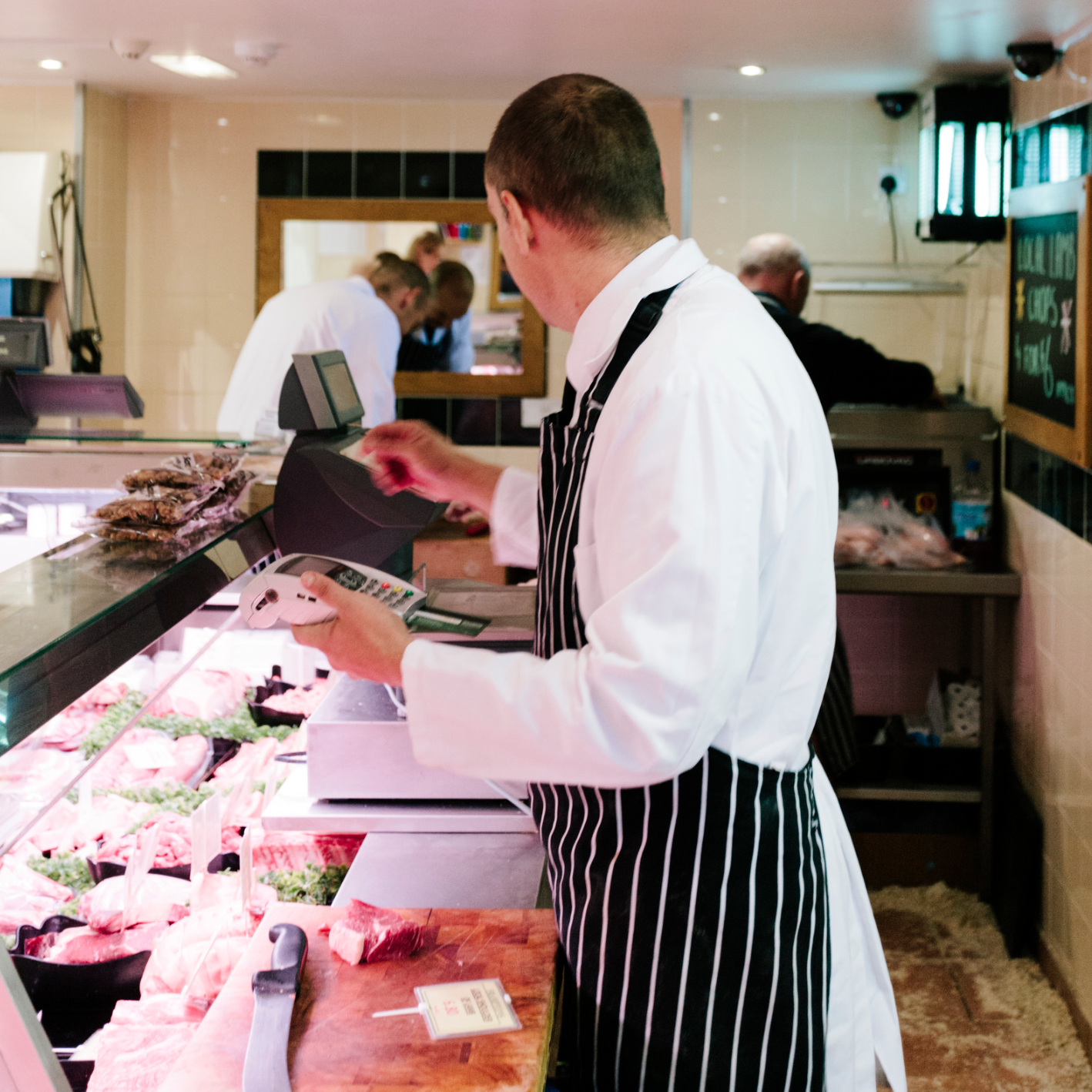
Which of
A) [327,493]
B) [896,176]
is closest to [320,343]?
[896,176]

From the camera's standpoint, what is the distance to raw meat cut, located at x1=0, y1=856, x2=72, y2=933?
1.55 meters

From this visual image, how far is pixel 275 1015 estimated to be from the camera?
50.5 inches

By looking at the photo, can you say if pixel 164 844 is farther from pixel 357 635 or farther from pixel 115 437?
pixel 115 437

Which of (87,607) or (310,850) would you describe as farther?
(310,850)

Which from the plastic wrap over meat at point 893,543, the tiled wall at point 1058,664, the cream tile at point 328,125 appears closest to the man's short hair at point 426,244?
the cream tile at point 328,125

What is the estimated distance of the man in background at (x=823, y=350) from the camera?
3.86m

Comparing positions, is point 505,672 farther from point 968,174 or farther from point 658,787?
point 968,174

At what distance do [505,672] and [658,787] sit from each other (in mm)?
256

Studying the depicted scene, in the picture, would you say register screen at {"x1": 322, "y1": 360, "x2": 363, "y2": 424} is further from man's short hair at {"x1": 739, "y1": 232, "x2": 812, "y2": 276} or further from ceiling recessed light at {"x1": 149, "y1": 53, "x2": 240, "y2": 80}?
ceiling recessed light at {"x1": 149, "y1": 53, "x2": 240, "y2": 80}

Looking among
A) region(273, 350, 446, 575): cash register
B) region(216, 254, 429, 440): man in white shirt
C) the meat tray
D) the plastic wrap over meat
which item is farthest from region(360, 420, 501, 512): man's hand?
region(216, 254, 429, 440): man in white shirt

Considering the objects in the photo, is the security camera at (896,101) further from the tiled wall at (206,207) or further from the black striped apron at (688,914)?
the black striped apron at (688,914)

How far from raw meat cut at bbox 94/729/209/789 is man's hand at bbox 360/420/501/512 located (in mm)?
544

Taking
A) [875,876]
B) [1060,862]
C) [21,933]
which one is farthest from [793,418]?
[875,876]

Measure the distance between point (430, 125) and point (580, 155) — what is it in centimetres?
412
